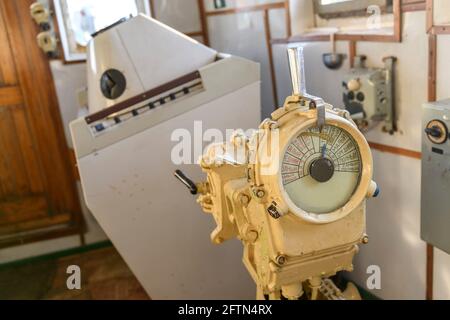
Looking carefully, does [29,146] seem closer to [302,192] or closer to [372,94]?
[372,94]

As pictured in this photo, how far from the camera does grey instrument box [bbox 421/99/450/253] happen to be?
1459mm

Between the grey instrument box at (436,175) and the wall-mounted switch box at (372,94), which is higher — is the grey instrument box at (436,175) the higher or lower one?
the lower one

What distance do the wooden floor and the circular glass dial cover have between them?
68.3 inches

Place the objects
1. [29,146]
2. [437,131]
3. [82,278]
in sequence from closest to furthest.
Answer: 1. [437,131]
2. [82,278]
3. [29,146]

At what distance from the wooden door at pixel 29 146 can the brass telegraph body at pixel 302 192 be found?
208 centimetres

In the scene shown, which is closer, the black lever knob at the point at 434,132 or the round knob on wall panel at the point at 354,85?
the black lever knob at the point at 434,132

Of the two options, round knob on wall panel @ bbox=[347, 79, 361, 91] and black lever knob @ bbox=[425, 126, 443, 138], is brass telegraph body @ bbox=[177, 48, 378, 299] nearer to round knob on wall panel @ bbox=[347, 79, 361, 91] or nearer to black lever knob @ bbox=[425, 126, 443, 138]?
black lever knob @ bbox=[425, 126, 443, 138]

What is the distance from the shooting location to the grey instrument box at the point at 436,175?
57.4 inches

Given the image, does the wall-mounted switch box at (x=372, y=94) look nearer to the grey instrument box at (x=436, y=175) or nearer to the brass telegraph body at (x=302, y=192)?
the grey instrument box at (x=436, y=175)

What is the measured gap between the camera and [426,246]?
1850mm

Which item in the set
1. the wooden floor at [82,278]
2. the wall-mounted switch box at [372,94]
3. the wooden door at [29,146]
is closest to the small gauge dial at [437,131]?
the wall-mounted switch box at [372,94]

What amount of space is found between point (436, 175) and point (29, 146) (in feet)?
8.46

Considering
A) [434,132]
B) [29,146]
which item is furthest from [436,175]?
[29,146]

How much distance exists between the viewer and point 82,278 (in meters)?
2.86
